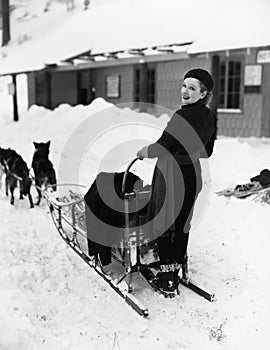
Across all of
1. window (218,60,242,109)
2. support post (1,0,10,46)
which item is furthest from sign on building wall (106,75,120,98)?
support post (1,0,10,46)

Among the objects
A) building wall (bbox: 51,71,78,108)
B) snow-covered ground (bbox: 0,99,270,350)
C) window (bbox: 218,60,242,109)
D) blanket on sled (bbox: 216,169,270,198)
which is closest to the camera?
snow-covered ground (bbox: 0,99,270,350)

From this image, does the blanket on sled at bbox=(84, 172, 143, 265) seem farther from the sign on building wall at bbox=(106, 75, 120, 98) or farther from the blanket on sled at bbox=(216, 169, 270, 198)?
the sign on building wall at bbox=(106, 75, 120, 98)

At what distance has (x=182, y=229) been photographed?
13.4 feet

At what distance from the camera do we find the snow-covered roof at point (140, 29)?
11.8 meters

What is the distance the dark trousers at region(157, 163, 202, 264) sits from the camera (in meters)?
3.97

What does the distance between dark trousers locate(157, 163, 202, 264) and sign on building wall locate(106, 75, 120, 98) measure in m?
13.8

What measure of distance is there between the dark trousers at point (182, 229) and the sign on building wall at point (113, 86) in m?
13.8

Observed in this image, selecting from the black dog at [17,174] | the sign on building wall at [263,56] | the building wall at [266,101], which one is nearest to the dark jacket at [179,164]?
the black dog at [17,174]

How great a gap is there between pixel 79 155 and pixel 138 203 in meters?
6.58

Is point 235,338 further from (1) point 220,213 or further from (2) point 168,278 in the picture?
(1) point 220,213

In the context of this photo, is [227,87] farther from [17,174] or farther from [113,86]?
[17,174]

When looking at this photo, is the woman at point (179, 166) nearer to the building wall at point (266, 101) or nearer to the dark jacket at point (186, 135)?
the dark jacket at point (186, 135)

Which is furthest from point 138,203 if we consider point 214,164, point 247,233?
point 214,164

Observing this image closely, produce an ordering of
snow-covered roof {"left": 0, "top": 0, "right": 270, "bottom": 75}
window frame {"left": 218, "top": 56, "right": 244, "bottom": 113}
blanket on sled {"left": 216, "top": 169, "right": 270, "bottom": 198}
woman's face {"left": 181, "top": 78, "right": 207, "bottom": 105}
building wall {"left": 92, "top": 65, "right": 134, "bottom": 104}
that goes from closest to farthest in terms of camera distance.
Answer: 1. woman's face {"left": 181, "top": 78, "right": 207, "bottom": 105}
2. blanket on sled {"left": 216, "top": 169, "right": 270, "bottom": 198}
3. snow-covered roof {"left": 0, "top": 0, "right": 270, "bottom": 75}
4. window frame {"left": 218, "top": 56, "right": 244, "bottom": 113}
5. building wall {"left": 92, "top": 65, "right": 134, "bottom": 104}
